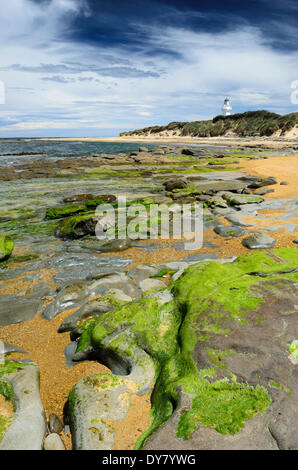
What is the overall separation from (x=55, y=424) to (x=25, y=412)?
1.18ft

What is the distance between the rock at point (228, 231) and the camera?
9909mm

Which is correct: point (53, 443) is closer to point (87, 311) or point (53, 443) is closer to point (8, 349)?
point (8, 349)

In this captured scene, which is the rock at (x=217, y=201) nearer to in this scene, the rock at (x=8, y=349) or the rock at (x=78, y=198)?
the rock at (x=78, y=198)

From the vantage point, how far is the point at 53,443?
2896 millimetres

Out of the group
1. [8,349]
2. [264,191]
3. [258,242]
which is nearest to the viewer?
[8,349]

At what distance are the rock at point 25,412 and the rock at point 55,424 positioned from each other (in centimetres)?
15

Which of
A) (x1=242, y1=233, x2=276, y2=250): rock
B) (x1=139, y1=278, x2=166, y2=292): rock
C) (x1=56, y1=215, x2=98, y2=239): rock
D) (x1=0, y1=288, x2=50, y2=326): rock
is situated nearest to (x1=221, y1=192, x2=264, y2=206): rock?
(x1=242, y1=233, x2=276, y2=250): rock

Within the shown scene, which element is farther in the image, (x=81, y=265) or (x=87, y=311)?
(x=81, y=265)

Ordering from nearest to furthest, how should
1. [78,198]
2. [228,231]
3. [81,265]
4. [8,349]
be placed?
1. [8,349]
2. [81,265]
3. [228,231]
4. [78,198]

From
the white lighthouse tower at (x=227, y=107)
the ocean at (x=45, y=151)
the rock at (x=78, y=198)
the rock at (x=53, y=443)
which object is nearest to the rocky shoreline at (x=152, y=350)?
the rock at (x=53, y=443)

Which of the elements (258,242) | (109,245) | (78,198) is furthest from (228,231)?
(78,198)

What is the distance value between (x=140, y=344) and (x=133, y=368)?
0.36 m

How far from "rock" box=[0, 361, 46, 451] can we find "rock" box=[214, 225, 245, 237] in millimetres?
7516
